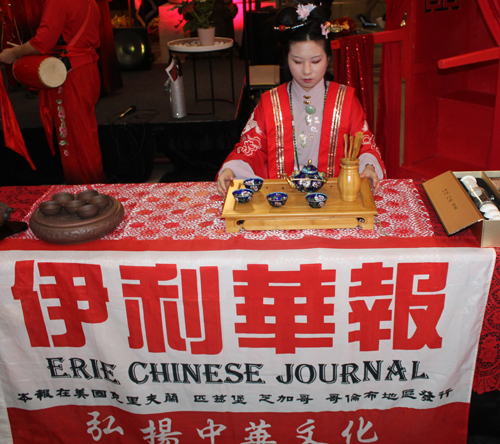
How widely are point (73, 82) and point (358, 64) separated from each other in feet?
5.70

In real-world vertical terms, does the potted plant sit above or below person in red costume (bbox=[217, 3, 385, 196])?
above

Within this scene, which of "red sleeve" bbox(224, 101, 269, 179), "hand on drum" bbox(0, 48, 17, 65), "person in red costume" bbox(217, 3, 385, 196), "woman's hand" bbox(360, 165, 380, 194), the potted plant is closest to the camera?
"woman's hand" bbox(360, 165, 380, 194)

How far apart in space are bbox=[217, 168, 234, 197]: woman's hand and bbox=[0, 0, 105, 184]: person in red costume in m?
1.76

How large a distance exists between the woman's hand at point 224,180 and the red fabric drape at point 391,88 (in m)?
1.51

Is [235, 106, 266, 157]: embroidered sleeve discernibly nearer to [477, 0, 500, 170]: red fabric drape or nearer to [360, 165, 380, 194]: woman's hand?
[360, 165, 380, 194]: woman's hand

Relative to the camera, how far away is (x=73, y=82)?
3033 mm

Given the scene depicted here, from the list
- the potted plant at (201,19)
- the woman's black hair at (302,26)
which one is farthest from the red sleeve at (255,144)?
the potted plant at (201,19)

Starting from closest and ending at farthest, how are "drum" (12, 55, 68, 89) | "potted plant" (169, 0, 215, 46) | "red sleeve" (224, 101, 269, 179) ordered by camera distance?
"red sleeve" (224, 101, 269, 179), "drum" (12, 55, 68, 89), "potted plant" (169, 0, 215, 46)

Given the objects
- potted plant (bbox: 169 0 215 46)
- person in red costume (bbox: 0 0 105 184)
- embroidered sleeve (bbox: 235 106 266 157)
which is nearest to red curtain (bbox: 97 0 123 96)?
potted plant (bbox: 169 0 215 46)

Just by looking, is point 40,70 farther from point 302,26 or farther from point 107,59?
point 107,59

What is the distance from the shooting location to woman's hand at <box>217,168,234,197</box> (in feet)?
5.35

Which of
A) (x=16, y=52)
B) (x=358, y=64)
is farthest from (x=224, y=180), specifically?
(x=16, y=52)

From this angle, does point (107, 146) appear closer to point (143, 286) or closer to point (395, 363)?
point (143, 286)

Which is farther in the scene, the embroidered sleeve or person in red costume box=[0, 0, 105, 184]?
person in red costume box=[0, 0, 105, 184]
